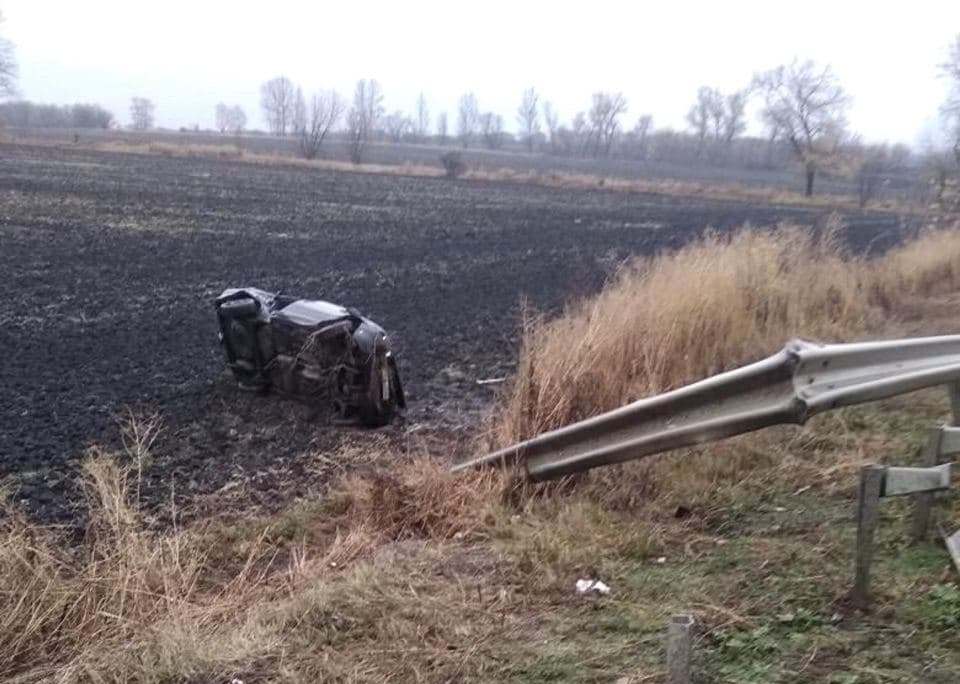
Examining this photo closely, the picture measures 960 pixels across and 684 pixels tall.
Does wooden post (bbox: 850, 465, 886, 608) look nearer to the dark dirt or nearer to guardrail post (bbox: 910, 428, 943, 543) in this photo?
guardrail post (bbox: 910, 428, 943, 543)

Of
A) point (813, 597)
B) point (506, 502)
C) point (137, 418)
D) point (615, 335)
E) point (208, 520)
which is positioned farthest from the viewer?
point (137, 418)

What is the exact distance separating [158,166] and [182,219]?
29.2 meters

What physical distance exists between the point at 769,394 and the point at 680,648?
1418mm

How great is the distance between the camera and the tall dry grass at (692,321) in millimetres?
6574

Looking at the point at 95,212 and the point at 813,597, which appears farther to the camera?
the point at 95,212

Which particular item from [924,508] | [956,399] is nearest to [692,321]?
[956,399]

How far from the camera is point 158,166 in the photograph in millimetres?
53781

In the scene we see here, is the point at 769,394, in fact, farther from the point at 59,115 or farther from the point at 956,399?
the point at 59,115

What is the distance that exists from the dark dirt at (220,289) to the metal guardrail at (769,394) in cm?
315

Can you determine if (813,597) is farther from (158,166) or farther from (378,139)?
(378,139)

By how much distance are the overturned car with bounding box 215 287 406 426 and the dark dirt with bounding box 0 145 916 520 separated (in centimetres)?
24

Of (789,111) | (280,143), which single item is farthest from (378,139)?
(789,111)

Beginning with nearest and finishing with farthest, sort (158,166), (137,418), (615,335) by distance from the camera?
(615,335), (137,418), (158,166)

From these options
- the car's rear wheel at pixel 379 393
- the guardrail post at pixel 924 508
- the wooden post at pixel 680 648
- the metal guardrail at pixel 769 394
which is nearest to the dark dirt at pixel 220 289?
the car's rear wheel at pixel 379 393
